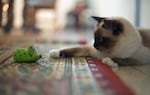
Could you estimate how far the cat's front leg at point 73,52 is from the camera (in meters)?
2.02

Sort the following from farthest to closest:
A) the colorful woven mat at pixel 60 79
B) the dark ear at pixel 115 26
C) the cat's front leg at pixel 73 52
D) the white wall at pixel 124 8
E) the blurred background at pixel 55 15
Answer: the blurred background at pixel 55 15 < the white wall at pixel 124 8 < the cat's front leg at pixel 73 52 < the dark ear at pixel 115 26 < the colorful woven mat at pixel 60 79

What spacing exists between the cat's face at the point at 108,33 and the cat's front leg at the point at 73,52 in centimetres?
27

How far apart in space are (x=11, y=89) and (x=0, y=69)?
462mm

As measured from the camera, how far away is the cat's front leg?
2.02 meters

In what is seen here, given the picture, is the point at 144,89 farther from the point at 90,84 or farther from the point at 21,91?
the point at 21,91

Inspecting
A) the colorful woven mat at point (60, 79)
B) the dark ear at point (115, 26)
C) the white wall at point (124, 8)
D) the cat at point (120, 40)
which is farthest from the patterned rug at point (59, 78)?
the white wall at point (124, 8)

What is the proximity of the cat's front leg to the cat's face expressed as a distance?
0.27 m

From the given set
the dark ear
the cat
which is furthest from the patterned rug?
the dark ear

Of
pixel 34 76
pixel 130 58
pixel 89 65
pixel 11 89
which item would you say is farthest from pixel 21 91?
pixel 130 58

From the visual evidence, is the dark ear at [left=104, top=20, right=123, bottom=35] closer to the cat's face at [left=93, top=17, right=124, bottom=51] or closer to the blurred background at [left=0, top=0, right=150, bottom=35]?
the cat's face at [left=93, top=17, right=124, bottom=51]

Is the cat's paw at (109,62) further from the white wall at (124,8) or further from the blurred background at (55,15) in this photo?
the blurred background at (55,15)

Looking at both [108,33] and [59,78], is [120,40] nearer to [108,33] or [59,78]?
[108,33]

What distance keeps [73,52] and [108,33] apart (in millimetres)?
405

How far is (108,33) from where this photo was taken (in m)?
1.72
